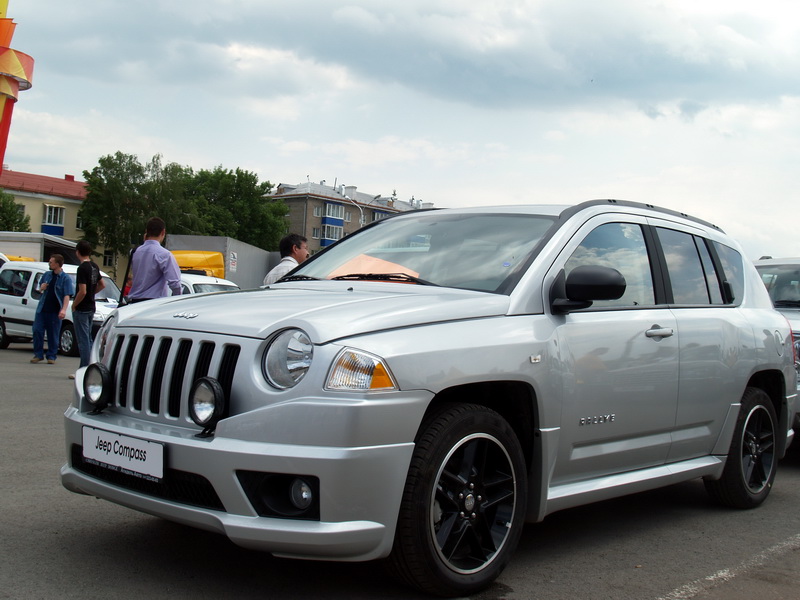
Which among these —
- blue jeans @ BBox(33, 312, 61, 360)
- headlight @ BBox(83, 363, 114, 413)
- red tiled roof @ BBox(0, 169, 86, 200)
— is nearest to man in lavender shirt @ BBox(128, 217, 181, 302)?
headlight @ BBox(83, 363, 114, 413)

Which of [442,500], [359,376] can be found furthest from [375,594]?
[359,376]

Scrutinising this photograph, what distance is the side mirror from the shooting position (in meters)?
3.98

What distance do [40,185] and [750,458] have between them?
277ft

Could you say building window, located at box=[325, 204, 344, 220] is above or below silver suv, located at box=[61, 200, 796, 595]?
above

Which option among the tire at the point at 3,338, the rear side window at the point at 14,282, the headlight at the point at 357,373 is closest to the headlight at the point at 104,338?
the headlight at the point at 357,373

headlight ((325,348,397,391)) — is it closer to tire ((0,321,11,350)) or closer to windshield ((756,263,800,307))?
windshield ((756,263,800,307))

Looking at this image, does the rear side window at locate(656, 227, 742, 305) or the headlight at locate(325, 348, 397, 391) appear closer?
the headlight at locate(325, 348, 397, 391)

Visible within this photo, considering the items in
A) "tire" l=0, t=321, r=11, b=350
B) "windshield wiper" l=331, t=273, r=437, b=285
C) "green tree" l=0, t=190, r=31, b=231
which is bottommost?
"tire" l=0, t=321, r=11, b=350

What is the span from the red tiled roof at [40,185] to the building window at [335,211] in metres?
31.3

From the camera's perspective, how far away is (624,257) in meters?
4.77

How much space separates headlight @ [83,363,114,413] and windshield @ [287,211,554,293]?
1357mm

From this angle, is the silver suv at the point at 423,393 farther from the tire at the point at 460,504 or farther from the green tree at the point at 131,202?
the green tree at the point at 131,202

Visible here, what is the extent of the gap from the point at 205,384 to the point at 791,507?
4.13 metres

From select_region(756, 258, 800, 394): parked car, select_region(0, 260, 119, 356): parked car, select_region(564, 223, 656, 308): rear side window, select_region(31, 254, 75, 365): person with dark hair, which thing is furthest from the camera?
select_region(0, 260, 119, 356): parked car
